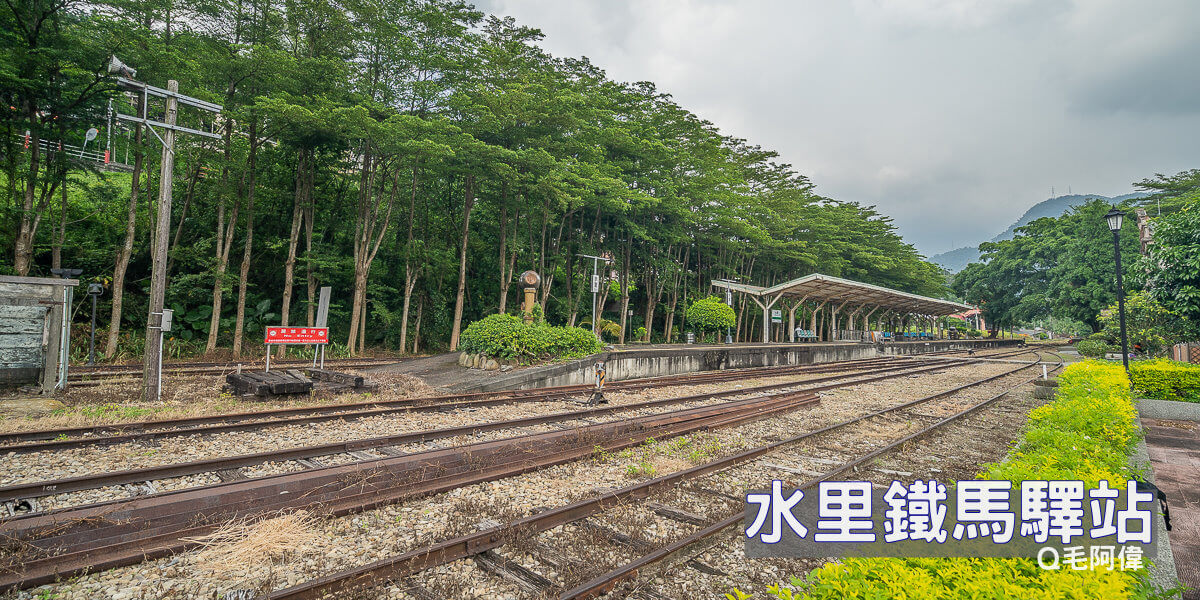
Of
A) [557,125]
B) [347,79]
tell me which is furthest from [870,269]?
[347,79]

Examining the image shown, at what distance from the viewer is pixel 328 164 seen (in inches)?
845

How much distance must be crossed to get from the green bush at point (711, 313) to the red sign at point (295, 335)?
77.4 feet

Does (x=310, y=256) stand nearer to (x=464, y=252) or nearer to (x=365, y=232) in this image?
(x=365, y=232)

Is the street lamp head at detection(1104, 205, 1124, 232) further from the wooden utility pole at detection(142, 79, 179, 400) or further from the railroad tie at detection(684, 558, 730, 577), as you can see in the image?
the wooden utility pole at detection(142, 79, 179, 400)

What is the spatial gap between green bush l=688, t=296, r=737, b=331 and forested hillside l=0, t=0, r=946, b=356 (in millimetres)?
5451

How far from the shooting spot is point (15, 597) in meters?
3.19

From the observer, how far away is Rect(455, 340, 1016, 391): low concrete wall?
1396 centimetres

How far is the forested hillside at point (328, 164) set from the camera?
14945 mm

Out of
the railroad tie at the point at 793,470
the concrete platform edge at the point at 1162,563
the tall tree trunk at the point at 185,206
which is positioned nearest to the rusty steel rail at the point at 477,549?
the railroad tie at the point at 793,470

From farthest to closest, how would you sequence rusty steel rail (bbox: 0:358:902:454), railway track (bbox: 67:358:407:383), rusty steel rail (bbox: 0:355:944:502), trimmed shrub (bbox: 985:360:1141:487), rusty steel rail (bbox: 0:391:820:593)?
railway track (bbox: 67:358:407:383)
rusty steel rail (bbox: 0:358:902:454)
rusty steel rail (bbox: 0:355:944:502)
rusty steel rail (bbox: 0:391:820:593)
trimmed shrub (bbox: 985:360:1141:487)

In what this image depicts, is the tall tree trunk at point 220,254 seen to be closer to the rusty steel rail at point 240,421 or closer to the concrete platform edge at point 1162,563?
the rusty steel rail at point 240,421

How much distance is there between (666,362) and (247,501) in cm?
1531

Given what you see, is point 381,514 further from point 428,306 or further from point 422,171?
point 428,306

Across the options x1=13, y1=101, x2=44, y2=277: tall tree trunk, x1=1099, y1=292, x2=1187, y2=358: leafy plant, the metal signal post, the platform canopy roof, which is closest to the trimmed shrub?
the metal signal post
